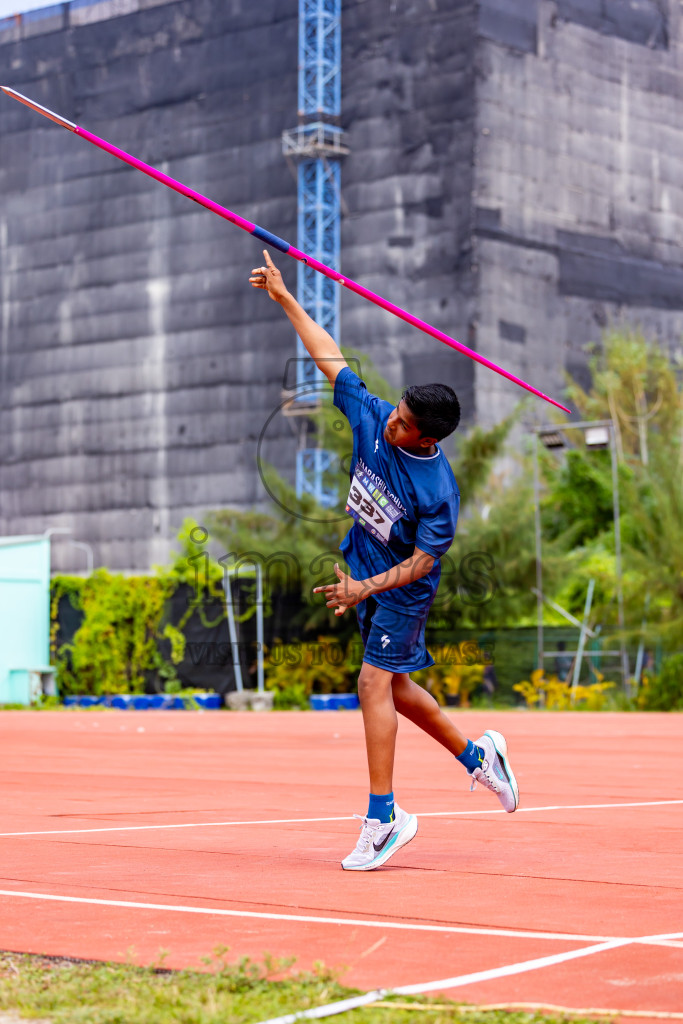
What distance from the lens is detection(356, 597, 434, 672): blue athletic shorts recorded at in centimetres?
536

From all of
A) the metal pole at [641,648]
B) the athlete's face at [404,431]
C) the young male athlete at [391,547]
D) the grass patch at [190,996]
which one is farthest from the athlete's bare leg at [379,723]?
the metal pole at [641,648]

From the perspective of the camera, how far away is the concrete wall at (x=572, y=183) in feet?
144

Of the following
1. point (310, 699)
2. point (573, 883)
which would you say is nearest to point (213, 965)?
point (573, 883)

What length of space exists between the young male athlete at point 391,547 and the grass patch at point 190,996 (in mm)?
2007

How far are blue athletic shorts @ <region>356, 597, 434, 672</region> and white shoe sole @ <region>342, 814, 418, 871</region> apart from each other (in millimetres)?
554

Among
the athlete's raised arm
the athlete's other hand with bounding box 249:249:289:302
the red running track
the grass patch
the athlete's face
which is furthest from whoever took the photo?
the athlete's other hand with bounding box 249:249:289:302

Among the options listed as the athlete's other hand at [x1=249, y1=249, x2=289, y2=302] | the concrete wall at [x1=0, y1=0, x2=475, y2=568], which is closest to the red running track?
the athlete's other hand at [x1=249, y1=249, x2=289, y2=302]

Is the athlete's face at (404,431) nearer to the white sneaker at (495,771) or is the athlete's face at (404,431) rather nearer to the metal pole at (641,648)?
the white sneaker at (495,771)

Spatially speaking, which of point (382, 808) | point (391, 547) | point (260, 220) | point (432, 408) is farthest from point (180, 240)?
point (382, 808)

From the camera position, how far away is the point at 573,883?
4.65m

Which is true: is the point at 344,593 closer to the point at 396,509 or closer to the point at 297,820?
the point at 396,509

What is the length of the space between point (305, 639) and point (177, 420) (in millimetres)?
21990

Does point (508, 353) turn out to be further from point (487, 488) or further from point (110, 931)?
point (110, 931)

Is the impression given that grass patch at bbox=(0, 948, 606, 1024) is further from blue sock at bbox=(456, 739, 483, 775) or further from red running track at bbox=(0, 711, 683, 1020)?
blue sock at bbox=(456, 739, 483, 775)
